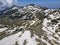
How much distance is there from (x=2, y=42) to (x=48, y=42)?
20189 mm

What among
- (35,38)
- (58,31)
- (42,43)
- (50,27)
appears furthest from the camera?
(50,27)

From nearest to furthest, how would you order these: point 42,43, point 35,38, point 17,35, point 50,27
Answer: point 42,43, point 35,38, point 17,35, point 50,27

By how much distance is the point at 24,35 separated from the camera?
8469 centimetres

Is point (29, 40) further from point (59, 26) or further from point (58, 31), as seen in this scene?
point (59, 26)

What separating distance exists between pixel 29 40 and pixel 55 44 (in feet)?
37.9

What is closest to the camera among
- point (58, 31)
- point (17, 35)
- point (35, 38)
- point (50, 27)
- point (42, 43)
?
point (42, 43)

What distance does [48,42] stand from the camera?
7706cm

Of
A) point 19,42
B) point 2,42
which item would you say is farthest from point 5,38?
point 19,42

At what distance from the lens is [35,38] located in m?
79.6

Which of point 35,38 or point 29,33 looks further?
point 29,33

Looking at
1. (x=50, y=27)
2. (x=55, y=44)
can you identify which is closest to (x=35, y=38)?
(x=55, y=44)

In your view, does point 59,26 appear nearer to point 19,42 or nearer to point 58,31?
point 58,31

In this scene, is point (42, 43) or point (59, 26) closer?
point (42, 43)

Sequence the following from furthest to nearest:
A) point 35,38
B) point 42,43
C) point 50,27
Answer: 1. point 50,27
2. point 35,38
3. point 42,43
